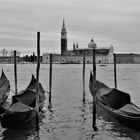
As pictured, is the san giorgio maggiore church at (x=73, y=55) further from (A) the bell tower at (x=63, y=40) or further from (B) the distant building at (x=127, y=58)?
(B) the distant building at (x=127, y=58)

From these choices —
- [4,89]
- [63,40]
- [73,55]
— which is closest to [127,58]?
[73,55]

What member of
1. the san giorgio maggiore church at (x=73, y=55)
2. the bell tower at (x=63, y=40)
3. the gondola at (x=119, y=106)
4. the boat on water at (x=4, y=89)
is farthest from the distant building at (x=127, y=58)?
the gondola at (x=119, y=106)

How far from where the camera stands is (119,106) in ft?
38.2

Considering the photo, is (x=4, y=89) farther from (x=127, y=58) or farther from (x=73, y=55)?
(x=127, y=58)

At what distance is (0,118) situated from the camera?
9.77 metres

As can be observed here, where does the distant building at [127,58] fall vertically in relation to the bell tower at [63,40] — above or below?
below

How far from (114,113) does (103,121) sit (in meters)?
1.02

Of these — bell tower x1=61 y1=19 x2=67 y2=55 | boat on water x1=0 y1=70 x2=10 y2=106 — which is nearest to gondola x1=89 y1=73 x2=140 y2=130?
boat on water x1=0 y1=70 x2=10 y2=106

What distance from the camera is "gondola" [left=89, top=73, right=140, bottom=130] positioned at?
30.7 feet

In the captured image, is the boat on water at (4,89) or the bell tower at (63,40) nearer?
the boat on water at (4,89)

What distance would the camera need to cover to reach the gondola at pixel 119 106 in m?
9.34

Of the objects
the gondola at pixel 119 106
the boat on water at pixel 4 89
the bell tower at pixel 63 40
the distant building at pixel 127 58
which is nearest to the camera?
the gondola at pixel 119 106

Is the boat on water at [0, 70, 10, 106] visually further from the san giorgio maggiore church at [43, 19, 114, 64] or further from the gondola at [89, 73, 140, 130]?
the san giorgio maggiore church at [43, 19, 114, 64]

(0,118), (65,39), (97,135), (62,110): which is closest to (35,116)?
(0,118)
